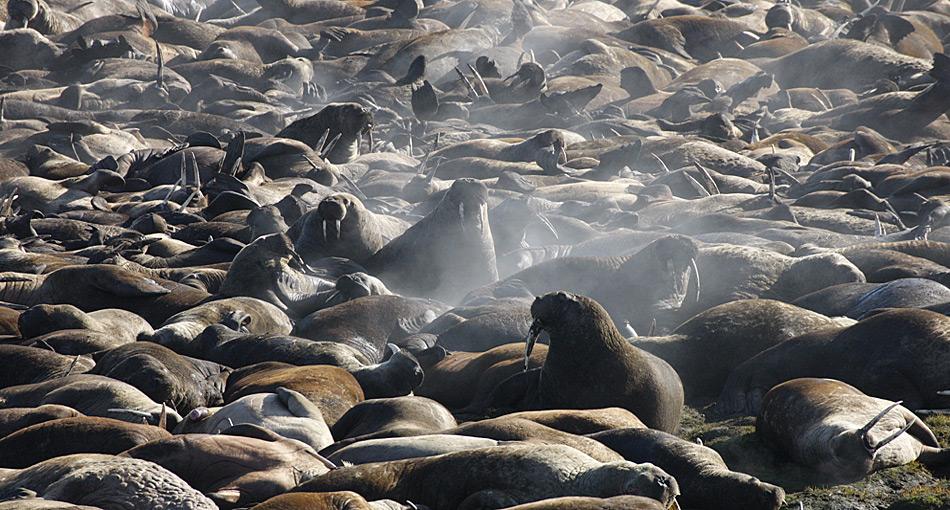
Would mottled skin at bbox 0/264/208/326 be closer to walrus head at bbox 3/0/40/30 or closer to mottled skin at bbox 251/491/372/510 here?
mottled skin at bbox 251/491/372/510

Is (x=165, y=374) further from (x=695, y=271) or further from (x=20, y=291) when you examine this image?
(x=695, y=271)

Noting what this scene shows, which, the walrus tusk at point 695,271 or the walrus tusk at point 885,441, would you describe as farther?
the walrus tusk at point 695,271

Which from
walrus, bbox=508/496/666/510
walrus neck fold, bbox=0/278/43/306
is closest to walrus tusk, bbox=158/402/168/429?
walrus, bbox=508/496/666/510

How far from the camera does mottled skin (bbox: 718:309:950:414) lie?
292 inches

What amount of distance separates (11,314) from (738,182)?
31.5 feet

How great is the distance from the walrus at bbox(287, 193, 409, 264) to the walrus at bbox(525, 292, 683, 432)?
5189 millimetres

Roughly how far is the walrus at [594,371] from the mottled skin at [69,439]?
7.89 feet

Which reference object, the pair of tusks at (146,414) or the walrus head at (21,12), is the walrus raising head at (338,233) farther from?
the walrus head at (21,12)

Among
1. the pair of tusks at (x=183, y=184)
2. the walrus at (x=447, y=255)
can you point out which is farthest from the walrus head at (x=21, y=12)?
the walrus at (x=447, y=255)

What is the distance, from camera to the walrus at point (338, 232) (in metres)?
12.6

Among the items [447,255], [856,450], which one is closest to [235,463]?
[856,450]

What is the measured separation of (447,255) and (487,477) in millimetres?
7254

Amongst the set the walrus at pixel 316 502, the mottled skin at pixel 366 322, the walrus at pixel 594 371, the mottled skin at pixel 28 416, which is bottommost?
the mottled skin at pixel 366 322

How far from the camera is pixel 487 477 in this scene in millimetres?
5023
